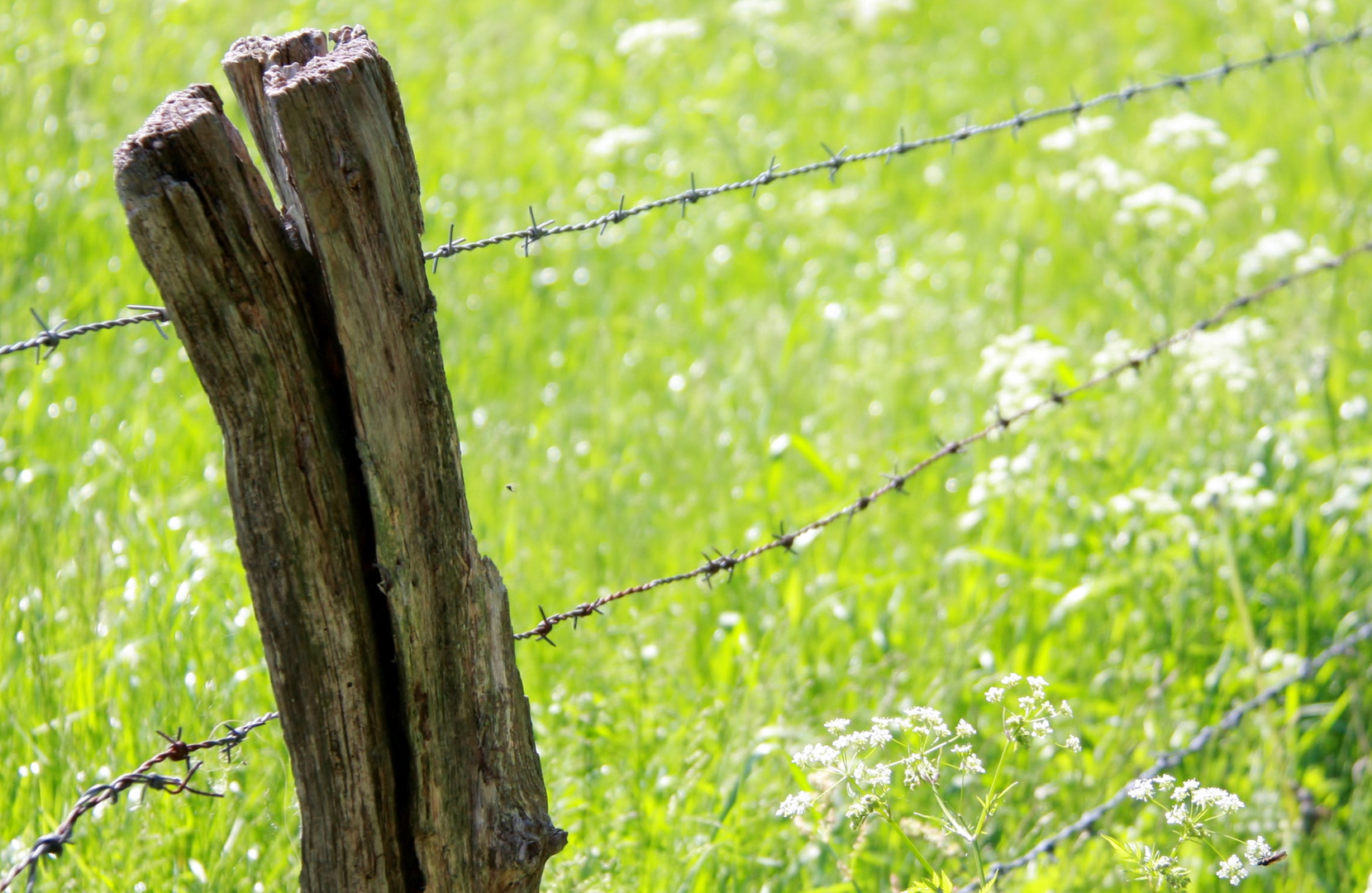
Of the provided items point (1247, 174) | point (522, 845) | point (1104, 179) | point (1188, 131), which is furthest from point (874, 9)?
point (522, 845)

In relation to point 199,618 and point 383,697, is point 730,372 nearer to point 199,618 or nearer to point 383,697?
point 199,618

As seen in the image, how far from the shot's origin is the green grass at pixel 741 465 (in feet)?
8.42

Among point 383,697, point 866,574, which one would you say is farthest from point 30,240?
point 383,697

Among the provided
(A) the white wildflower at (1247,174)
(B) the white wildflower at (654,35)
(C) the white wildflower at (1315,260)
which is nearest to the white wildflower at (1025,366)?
(C) the white wildflower at (1315,260)

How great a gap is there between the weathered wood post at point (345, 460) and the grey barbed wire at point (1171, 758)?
3.40 feet

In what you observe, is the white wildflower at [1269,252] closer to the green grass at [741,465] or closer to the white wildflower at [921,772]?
the green grass at [741,465]

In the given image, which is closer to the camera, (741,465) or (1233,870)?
(1233,870)

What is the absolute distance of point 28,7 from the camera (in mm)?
5941

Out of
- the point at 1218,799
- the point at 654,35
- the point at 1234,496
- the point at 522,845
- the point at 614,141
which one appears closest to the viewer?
the point at 522,845

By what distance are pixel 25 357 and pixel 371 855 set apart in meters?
2.97

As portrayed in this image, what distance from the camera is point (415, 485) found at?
1.52 metres

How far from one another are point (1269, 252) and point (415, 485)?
3.76 m

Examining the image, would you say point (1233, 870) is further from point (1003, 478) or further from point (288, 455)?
point (1003, 478)

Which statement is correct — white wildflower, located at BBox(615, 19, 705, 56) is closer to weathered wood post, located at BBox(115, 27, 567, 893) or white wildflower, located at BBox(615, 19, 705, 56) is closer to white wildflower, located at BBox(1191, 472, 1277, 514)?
white wildflower, located at BBox(1191, 472, 1277, 514)
